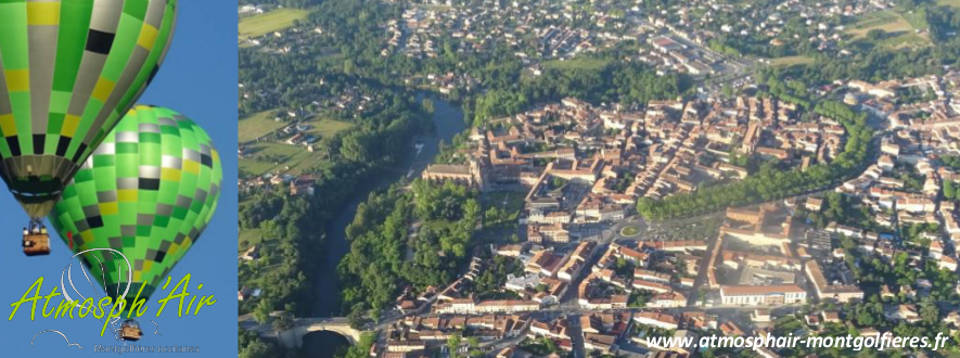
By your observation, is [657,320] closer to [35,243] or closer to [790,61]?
[35,243]

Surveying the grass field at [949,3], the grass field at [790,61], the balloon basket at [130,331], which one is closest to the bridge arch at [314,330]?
the balloon basket at [130,331]

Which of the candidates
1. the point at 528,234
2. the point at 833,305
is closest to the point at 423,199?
the point at 528,234

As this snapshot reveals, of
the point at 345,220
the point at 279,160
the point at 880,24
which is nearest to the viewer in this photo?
the point at 345,220

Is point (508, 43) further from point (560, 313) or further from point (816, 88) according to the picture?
point (560, 313)

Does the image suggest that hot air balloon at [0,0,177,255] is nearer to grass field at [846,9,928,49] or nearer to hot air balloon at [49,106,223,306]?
hot air balloon at [49,106,223,306]

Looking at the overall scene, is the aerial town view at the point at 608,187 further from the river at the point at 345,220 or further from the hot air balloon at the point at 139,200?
the hot air balloon at the point at 139,200

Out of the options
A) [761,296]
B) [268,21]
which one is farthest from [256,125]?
[761,296]
